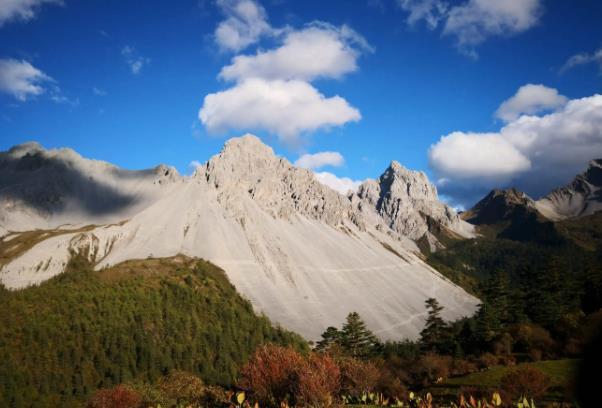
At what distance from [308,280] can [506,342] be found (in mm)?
94676

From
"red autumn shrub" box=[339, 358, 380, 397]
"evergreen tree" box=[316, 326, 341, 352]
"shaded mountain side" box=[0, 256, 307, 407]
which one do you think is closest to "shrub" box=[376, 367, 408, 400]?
"red autumn shrub" box=[339, 358, 380, 397]

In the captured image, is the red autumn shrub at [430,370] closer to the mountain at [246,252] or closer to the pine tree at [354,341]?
the pine tree at [354,341]

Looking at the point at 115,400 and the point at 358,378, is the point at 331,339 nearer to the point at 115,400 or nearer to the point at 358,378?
the point at 358,378

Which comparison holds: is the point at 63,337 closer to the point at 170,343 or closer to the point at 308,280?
the point at 170,343

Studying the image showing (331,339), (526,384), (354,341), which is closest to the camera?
(526,384)

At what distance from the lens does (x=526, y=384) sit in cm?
3456

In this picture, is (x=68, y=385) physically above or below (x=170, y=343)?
below

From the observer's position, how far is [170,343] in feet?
319

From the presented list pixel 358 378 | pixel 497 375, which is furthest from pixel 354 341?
pixel 358 378

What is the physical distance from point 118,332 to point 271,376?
7335cm

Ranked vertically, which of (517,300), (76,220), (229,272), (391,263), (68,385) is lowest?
(68,385)

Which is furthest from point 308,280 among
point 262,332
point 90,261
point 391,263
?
point 90,261

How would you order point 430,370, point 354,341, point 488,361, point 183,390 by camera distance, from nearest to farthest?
point 183,390 → point 430,370 → point 488,361 → point 354,341

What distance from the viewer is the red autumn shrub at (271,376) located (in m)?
30.3
